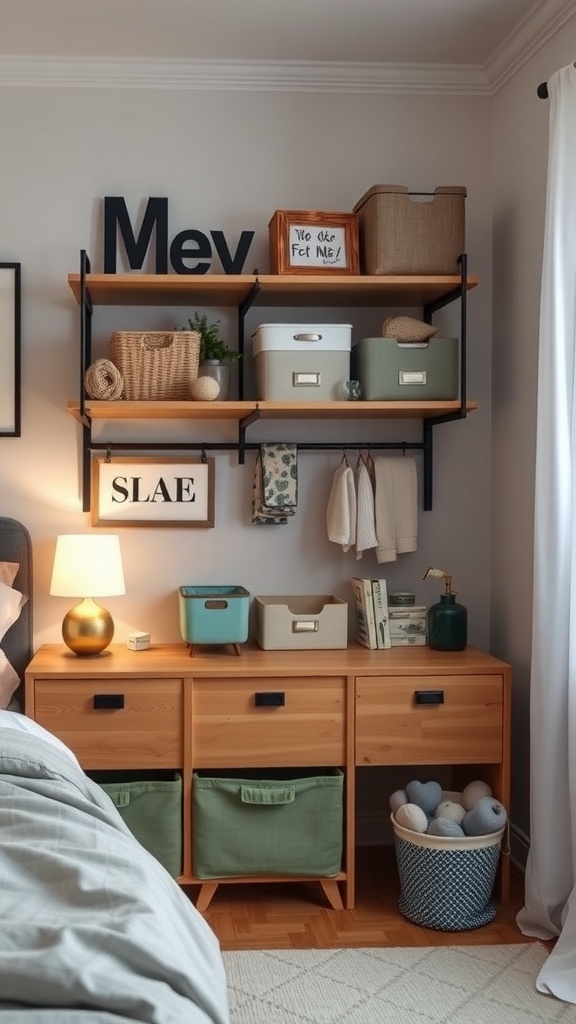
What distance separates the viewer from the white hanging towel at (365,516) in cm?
353

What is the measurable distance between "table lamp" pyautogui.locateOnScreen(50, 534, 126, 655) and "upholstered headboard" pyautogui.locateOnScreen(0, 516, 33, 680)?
18 centimetres

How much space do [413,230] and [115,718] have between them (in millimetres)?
1683

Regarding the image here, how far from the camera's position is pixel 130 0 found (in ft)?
10.0

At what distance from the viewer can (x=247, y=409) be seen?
10.8 ft

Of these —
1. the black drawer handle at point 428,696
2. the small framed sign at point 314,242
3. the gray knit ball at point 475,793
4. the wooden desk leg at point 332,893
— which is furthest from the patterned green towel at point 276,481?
the wooden desk leg at point 332,893

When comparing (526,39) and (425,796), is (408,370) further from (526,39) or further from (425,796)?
(425,796)

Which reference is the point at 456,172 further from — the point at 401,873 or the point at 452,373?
the point at 401,873

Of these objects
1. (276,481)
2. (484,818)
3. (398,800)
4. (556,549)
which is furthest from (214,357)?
(484,818)

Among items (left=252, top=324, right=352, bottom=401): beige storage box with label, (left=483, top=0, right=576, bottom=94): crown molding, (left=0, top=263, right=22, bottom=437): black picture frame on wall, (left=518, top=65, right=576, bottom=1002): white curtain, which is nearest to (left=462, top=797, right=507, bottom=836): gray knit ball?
(left=518, top=65, right=576, bottom=1002): white curtain

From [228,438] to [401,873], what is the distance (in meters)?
1.45

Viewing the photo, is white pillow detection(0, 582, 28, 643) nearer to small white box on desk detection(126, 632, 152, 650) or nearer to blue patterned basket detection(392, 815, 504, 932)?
small white box on desk detection(126, 632, 152, 650)

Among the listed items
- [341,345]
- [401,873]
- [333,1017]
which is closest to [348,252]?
[341,345]

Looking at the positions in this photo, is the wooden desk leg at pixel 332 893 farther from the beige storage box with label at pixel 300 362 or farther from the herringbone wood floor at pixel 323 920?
the beige storage box with label at pixel 300 362

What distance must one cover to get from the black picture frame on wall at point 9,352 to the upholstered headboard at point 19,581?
314mm
